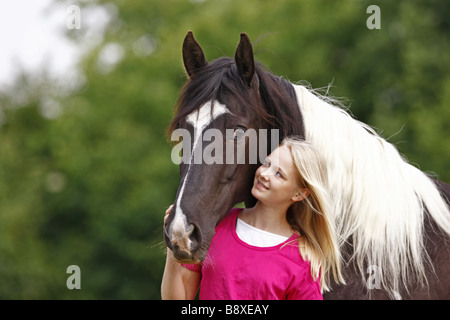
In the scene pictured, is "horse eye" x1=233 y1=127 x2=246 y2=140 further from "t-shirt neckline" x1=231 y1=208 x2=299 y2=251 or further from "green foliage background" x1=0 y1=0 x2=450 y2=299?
"green foliage background" x1=0 y1=0 x2=450 y2=299

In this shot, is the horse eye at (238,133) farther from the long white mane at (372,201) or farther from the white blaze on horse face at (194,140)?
the long white mane at (372,201)

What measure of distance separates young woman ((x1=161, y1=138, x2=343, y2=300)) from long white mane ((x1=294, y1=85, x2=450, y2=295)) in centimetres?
21

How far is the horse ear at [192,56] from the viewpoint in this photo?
10.7ft

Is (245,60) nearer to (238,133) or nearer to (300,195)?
(238,133)

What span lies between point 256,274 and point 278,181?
1.53ft

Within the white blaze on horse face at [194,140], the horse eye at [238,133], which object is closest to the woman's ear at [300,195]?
the horse eye at [238,133]

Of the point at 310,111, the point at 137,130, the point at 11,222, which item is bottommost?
the point at 11,222

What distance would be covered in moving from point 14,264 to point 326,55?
13455 mm

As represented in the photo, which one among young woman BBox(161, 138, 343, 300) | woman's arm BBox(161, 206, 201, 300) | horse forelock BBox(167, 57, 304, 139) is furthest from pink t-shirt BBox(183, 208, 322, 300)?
horse forelock BBox(167, 57, 304, 139)

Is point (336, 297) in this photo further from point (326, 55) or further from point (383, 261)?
point (326, 55)

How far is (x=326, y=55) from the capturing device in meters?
22.2

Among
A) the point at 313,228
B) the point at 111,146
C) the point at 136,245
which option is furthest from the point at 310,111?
the point at 111,146

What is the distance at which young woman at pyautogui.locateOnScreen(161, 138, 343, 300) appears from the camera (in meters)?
2.72

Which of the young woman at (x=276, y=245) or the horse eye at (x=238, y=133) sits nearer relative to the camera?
the young woman at (x=276, y=245)
